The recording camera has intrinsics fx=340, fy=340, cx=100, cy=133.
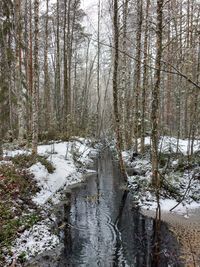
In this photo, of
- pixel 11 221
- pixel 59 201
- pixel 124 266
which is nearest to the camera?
pixel 124 266

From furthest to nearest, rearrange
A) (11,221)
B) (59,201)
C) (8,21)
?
(8,21)
(59,201)
(11,221)

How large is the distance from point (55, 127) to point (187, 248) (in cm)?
1902

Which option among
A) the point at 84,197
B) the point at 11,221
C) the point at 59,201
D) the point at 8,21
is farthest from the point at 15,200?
the point at 8,21

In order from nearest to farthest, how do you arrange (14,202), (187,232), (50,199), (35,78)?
(187,232) < (14,202) < (50,199) < (35,78)

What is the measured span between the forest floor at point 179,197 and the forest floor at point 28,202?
3104 millimetres

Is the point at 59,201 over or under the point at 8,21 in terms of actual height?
under

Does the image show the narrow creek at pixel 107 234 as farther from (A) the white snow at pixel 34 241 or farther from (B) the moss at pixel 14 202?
(B) the moss at pixel 14 202

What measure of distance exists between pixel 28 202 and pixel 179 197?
5.31 m

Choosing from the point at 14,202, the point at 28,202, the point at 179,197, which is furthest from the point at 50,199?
the point at 179,197

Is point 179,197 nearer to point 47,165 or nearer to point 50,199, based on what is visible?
point 50,199

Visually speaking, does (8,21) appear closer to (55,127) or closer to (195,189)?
(55,127)

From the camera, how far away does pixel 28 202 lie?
1035 centimetres

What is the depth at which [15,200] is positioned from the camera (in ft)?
32.4

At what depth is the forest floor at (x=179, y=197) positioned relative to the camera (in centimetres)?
872
